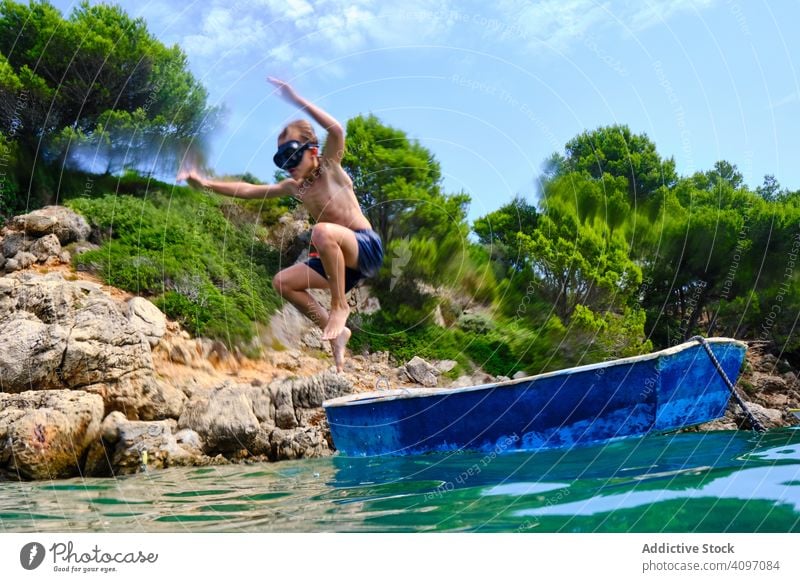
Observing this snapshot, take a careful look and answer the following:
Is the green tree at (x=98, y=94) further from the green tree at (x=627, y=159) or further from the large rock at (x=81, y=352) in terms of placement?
the green tree at (x=627, y=159)

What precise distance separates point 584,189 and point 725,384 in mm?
1808

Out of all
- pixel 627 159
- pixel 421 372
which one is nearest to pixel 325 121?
Result: pixel 421 372

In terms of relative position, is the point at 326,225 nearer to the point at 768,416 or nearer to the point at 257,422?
the point at 257,422

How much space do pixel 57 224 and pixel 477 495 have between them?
5.58 m

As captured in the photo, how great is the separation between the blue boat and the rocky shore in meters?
0.29

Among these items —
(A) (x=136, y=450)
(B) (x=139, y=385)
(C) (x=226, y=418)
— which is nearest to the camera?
(A) (x=136, y=450)

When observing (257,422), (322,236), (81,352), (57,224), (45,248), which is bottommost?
(257,422)

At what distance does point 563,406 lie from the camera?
2945mm

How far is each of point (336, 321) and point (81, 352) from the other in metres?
3.64

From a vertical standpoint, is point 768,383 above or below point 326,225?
below

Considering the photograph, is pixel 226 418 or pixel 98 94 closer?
pixel 226 418

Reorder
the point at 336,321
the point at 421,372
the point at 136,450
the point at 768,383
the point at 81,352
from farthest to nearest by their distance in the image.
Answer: the point at 768,383 → the point at 81,352 → the point at 136,450 → the point at 421,372 → the point at 336,321

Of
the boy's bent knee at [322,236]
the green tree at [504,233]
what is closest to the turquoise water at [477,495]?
the boy's bent knee at [322,236]

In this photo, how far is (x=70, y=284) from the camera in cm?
516
